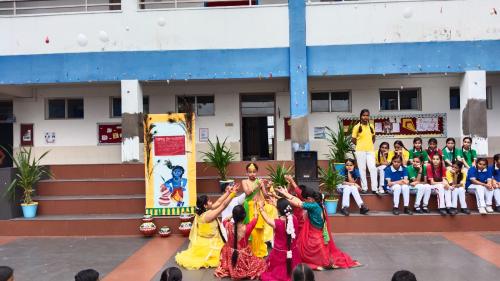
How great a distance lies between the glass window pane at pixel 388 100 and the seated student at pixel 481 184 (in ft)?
13.4

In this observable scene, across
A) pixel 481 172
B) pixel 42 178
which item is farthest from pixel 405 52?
pixel 42 178

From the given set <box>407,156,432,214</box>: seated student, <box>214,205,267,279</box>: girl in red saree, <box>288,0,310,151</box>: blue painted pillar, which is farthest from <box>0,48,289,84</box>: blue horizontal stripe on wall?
<box>214,205,267,279</box>: girl in red saree

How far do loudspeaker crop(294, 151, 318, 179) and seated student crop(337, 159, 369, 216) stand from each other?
0.67 m

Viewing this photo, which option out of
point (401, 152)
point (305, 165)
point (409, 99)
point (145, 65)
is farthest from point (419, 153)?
point (145, 65)

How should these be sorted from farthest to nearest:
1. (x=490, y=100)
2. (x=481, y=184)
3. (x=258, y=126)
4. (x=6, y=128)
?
(x=6, y=128), (x=258, y=126), (x=490, y=100), (x=481, y=184)

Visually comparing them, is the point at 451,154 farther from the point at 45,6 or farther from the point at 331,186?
the point at 45,6

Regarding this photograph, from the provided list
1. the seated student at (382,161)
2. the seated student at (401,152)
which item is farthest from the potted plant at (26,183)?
the seated student at (401,152)

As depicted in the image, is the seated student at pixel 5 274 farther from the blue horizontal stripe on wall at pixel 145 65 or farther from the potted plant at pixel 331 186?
the blue horizontal stripe on wall at pixel 145 65

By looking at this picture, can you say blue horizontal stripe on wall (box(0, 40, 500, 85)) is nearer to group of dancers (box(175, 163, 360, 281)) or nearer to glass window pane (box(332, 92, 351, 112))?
glass window pane (box(332, 92, 351, 112))

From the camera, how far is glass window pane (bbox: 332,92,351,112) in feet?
42.7

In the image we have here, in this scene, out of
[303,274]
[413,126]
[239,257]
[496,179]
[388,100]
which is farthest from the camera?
[388,100]

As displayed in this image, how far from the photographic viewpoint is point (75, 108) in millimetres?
13336

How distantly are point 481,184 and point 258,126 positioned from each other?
21.7 ft

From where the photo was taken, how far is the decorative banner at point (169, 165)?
29.8 feet
